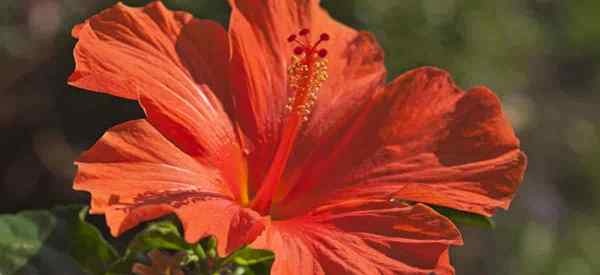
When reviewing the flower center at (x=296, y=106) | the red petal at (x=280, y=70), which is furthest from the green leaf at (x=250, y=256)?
the red petal at (x=280, y=70)

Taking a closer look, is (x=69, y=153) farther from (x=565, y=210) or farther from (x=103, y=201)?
(x=103, y=201)

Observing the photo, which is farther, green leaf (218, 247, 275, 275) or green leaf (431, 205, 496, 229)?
green leaf (431, 205, 496, 229)

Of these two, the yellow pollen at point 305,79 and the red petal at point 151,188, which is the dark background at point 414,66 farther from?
the red petal at point 151,188

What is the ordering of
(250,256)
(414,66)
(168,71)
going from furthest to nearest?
1. (414,66)
2. (168,71)
3. (250,256)

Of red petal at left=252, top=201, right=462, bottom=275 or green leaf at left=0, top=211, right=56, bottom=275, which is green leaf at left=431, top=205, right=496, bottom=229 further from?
green leaf at left=0, top=211, right=56, bottom=275

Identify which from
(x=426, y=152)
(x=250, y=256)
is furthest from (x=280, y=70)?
(x=250, y=256)

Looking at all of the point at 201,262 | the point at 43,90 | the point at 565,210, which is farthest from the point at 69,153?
the point at 201,262

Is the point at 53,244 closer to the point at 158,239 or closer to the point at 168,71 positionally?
the point at 158,239

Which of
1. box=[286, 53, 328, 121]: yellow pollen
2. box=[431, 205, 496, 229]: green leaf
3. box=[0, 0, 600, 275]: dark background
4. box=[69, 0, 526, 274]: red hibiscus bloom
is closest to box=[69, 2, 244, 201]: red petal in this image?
box=[69, 0, 526, 274]: red hibiscus bloom
